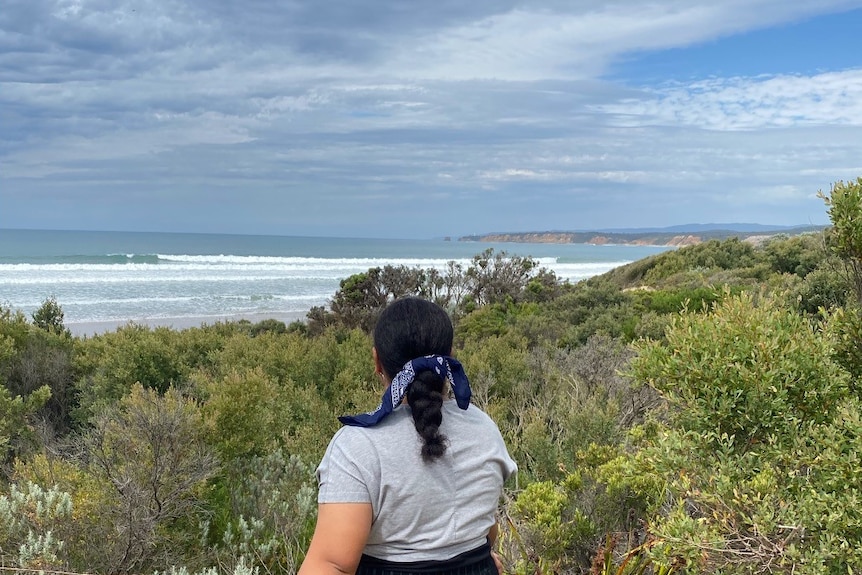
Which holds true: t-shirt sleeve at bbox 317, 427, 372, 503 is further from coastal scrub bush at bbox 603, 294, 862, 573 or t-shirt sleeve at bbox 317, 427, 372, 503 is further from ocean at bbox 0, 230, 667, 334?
ocean at bbox 0, 230, 667, 334

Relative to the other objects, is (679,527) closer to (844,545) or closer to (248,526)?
(844,545)

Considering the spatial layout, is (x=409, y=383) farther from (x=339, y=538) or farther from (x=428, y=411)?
(x=339, y=538)

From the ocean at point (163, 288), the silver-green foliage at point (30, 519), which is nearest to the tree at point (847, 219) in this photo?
the silver-green foliage at point (30, 519)

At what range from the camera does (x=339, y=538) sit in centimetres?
194

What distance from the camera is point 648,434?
4.40 m

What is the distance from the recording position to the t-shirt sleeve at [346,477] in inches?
76.5

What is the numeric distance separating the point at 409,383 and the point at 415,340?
0.45 feet

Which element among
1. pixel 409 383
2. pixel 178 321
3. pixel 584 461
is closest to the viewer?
pixel 409 383

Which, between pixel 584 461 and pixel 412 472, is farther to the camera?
pixel 584 461

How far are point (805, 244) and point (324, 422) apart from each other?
21.8 meters

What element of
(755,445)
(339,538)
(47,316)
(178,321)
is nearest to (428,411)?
(339,538)

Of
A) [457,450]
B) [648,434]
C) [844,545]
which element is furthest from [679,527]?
[648,434]

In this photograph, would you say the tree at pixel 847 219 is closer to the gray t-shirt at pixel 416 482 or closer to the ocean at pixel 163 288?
the gray t-shirt at pixel 416 482

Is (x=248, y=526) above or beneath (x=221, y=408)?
beneath
